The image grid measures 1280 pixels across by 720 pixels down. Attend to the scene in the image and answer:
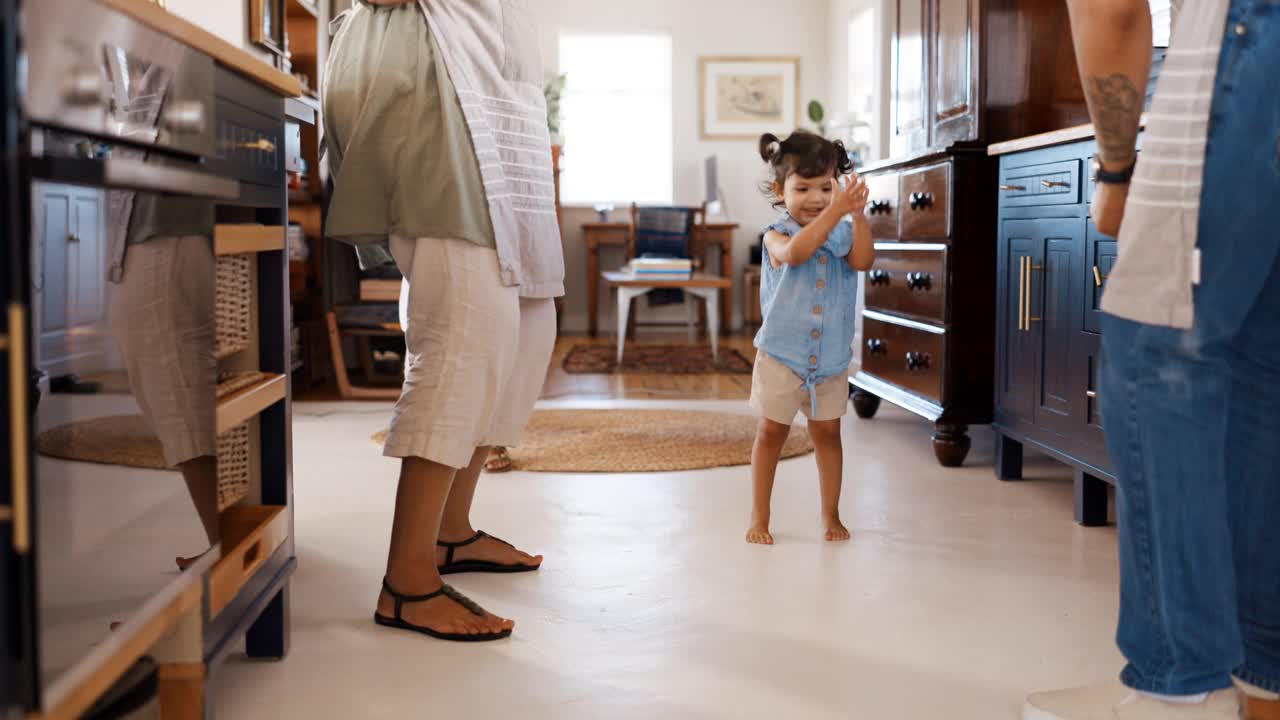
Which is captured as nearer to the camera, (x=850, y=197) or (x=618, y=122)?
(x=850, y=197)

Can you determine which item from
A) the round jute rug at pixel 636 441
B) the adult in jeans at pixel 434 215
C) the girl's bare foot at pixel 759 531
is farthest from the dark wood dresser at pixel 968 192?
the adult in jeans at pixel 434 215

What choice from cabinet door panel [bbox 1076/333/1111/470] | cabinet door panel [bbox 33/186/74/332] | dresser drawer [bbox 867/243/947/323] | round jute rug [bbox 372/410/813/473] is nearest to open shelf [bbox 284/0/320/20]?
round jute rug [bbox 372/410/813/473]

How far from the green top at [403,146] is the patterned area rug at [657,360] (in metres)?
3.85

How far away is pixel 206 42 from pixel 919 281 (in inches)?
95.1

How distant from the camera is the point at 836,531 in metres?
2.36

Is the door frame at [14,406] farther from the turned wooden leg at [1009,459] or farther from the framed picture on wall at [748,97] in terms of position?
the framed picture on wall at [748,97]

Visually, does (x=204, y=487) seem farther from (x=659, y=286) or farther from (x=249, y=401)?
(x=659, y=286)

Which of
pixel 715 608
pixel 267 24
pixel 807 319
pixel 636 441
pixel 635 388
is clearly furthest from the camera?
pixel 635 388

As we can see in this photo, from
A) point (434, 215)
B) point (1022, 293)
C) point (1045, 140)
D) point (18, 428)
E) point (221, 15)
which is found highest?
point (221, 15)

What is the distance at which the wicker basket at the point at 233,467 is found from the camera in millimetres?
1496

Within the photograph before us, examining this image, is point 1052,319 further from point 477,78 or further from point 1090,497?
point 477,78

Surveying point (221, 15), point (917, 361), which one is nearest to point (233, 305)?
point (917, 361)

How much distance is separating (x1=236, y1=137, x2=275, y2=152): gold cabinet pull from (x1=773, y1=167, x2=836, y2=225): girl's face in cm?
112

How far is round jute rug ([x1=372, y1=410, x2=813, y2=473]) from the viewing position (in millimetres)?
3170
